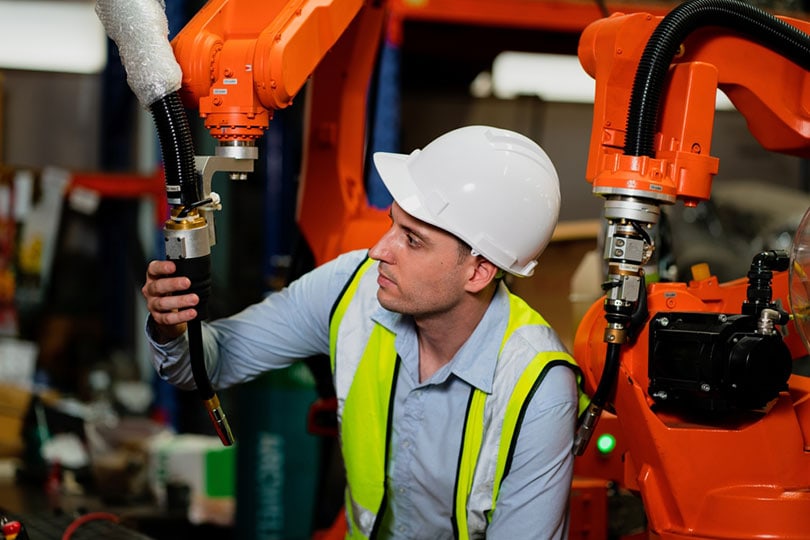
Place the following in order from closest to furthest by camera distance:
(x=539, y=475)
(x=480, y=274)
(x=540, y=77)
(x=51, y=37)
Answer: (x=539, y=475) → (x=480, y=274) → (x=540, y=77) → (x=51, y=37)

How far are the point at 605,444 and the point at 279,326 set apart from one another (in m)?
0.90

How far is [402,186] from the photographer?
239 centimetres

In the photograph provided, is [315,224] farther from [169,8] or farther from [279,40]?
[169,8]

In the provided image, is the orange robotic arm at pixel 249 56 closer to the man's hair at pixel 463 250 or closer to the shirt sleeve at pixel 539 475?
the man's hair at pixel 463 250

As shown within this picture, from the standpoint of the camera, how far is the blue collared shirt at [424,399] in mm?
2324

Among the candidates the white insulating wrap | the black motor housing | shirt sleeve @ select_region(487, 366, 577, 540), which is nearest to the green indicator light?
shirt sleeve @ select_region(487, 366, 577, 540)

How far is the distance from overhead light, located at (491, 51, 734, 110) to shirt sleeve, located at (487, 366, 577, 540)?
473 cm

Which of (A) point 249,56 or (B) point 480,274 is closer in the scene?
(A) point 249,56

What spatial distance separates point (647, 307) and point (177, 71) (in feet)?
3.64

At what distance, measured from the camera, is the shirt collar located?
2426 millimetres

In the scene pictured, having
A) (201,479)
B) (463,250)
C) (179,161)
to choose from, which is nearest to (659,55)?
(463,250)

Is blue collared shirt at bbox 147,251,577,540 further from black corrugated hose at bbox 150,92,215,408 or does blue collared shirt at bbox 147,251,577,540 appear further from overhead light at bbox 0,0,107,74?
overhead light at bbox 0,0,107,74

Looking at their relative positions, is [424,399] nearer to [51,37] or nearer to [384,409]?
[384,409]

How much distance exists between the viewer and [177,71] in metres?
2.00
